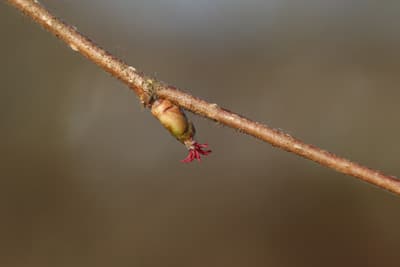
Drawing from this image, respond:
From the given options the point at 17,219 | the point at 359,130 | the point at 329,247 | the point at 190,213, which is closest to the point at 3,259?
the point at 17,219

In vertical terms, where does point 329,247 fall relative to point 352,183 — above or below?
below

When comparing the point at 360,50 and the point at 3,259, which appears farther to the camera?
the point at 360,50

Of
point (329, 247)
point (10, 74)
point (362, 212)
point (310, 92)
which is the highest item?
point (10, 74)

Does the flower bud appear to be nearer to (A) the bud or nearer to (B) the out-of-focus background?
(A) the bud

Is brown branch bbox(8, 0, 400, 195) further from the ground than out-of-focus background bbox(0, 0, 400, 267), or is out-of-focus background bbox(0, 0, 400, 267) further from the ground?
out-of-focus background bbox(0, 0, 400, 267)

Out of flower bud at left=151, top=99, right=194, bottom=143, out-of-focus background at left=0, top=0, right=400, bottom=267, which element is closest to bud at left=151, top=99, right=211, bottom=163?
flower bud at left=151, top=99, right=194, bottom=143

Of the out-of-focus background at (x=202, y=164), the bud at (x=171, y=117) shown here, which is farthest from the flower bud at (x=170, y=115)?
the out-of-focus background at (x=202, y=164)

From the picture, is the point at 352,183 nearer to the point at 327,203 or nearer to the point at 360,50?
the point at 327,203

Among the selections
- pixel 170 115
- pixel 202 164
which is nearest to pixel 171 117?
pixel 170 115
